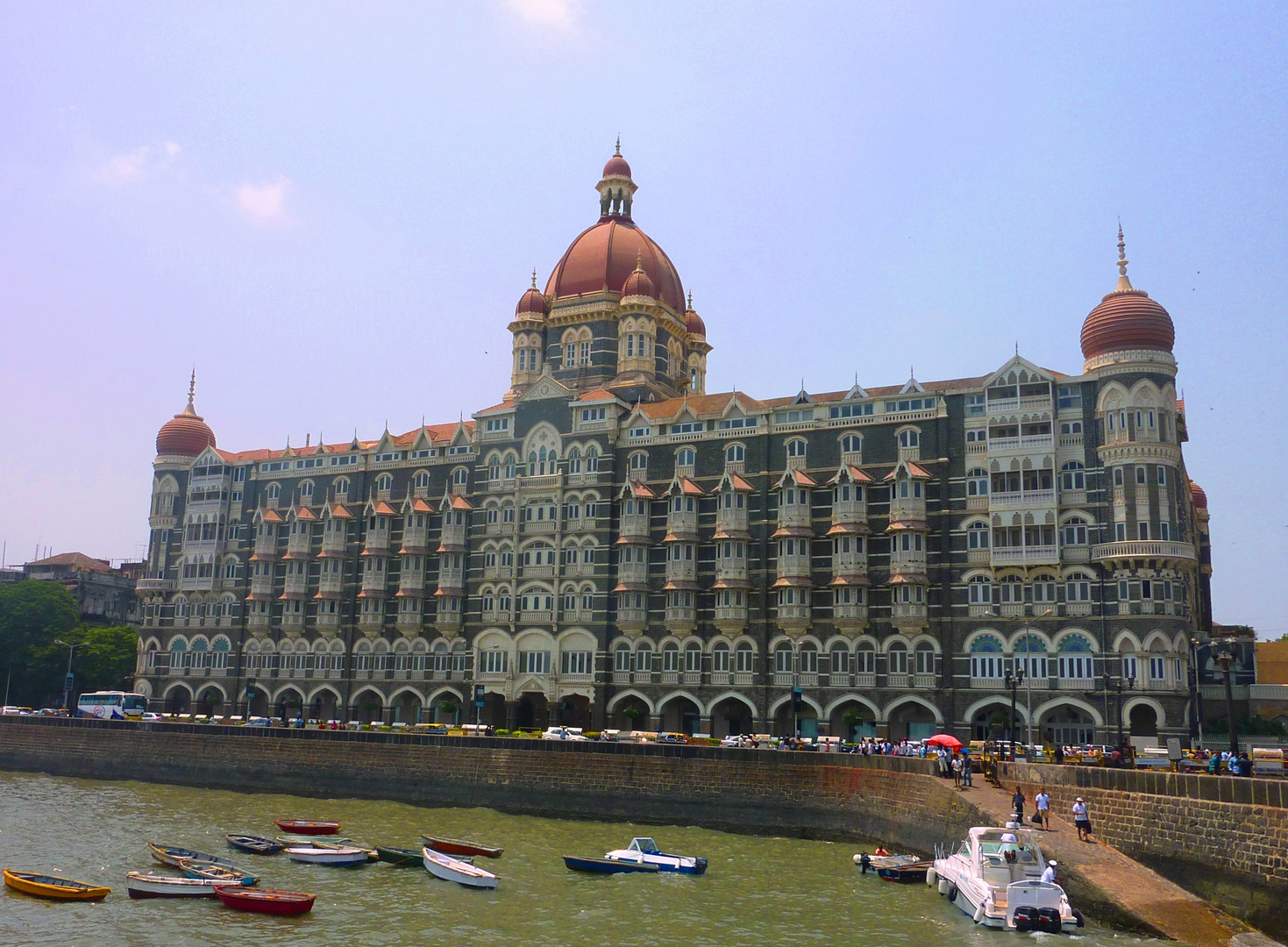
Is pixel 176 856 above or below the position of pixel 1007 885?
below

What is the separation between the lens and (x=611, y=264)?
101312 millimetres

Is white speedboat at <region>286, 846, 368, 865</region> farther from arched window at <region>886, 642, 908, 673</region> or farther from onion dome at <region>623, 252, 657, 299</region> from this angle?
onion dome at <region>623, 252, 657, 299</region>

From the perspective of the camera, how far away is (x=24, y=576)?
14762 centimetres

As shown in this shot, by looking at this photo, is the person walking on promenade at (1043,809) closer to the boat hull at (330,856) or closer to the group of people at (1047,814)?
the group of people at (1047,814)

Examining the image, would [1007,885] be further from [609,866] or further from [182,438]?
[182,438]

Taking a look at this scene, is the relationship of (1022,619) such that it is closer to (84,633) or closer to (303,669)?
(303,669)

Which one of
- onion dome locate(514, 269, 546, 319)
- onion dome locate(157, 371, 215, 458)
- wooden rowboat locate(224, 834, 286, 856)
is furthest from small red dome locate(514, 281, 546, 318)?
wooden rowboat locate(224, 834, 286, 856)

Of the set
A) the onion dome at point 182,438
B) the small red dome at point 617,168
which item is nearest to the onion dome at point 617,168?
the small red dome at point 617,168

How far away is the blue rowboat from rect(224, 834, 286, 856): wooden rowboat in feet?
44.8

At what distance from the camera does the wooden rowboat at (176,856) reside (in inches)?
1768

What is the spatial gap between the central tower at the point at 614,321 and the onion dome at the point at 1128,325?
119 feet

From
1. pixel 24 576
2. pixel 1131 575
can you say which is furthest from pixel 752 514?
pixel 24 576

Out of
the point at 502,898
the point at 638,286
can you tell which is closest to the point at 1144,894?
the point at 502,898

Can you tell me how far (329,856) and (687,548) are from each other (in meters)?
39.6
